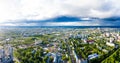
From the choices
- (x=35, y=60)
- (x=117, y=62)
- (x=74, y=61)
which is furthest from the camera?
(x=74, y=61)

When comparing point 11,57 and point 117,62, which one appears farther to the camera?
point 11,57

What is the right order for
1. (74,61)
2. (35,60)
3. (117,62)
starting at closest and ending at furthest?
(117,62)
(35,60)
(74,61)

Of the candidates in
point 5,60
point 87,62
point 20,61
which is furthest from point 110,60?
point 5,60

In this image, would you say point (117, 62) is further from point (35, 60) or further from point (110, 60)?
point (35, 60)

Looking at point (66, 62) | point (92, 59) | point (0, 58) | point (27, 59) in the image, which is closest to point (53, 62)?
point (66, 62)

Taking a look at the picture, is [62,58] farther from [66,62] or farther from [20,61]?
[20,61]

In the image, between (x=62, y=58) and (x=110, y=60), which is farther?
(x=62, y=58)

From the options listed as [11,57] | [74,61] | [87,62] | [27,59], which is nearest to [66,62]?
[74,61]
